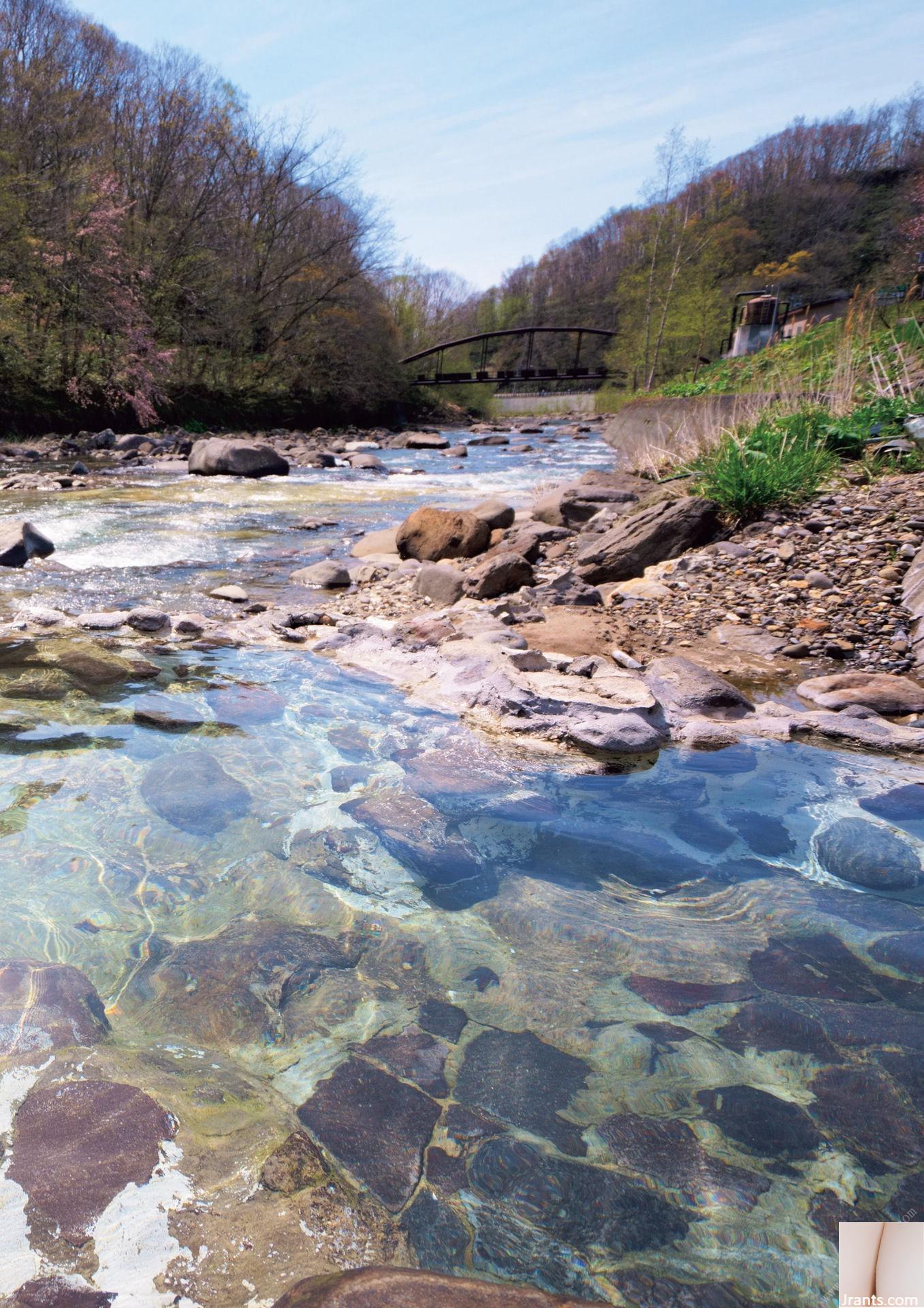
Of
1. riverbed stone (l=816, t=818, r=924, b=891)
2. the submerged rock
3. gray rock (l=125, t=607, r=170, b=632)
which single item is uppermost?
gray rock (l=125, t=607, r=170, b=632)

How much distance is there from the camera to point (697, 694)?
12.1ft

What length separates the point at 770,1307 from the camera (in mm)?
1172

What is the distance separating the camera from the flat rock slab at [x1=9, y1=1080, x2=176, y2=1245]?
4.13 feet

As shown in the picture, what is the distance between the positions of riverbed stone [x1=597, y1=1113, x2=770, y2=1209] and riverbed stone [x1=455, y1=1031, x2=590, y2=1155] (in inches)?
3.3

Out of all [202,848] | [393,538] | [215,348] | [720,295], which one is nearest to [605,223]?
[720,295]

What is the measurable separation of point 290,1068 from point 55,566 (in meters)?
6.44

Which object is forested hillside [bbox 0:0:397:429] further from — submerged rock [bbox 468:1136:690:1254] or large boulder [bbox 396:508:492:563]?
submerged rock [bbox 468:1136:690:1254]

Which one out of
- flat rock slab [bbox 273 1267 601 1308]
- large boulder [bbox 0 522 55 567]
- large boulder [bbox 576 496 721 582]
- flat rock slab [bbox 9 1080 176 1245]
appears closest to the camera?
flat rock slab [bbox 273 1267 601 1308]

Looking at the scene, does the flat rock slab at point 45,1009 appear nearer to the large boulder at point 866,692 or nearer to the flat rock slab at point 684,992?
the flat rock slab at point 684,992

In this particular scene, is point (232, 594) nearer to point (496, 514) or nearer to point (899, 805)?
point (496, 514)

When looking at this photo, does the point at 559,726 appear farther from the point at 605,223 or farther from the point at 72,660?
the point at 605,223

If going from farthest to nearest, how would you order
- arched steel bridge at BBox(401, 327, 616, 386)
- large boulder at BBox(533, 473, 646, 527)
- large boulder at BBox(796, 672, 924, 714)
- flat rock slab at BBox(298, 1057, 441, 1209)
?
arched steel bridge at BBox(401, 327, 616, 386) → large boulder at BBox(533, 473, 646, 527) → large boulder at BBox(796, 672, 924, 714) → flat rock slab at BBox(298, 1057, 441, 1209)

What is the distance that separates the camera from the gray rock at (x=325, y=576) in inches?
259

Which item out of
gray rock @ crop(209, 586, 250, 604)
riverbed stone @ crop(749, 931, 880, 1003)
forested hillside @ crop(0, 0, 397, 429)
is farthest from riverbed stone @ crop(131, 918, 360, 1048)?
forested hillside @ crop(0, 0, 397, 429)
